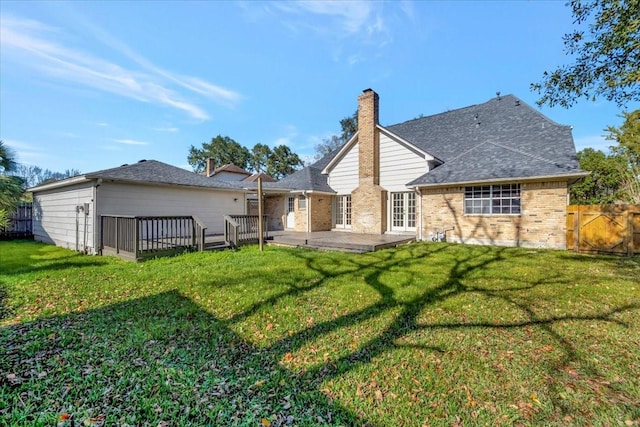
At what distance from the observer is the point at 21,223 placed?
15781mm

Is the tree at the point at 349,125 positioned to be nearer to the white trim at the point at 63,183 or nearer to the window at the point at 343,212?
the window at the point at 343,212

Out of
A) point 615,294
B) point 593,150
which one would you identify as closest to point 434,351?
point 615,294

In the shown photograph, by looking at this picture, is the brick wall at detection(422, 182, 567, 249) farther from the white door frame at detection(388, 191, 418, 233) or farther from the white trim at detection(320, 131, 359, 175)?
the white trim at detection(320, 131, 359, 175)

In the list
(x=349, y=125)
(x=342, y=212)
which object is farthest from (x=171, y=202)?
(x=349, y=125)

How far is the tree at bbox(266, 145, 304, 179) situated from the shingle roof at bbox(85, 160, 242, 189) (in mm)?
38568

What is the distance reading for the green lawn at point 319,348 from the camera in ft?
8.21

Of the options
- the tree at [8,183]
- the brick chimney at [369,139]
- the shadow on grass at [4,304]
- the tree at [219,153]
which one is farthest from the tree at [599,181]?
the tree at [219,153]

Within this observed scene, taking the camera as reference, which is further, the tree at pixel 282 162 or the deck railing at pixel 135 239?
the tree at pixel 282 162

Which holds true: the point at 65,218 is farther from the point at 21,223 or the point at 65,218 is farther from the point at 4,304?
the point at 4,304

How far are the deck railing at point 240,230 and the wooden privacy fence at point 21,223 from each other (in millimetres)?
13576

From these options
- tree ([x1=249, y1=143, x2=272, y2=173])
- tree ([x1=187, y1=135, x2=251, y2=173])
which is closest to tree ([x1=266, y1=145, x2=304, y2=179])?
tree ([x1=249, y1=143, x2=272, y2=173])

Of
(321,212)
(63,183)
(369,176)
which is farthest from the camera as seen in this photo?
(321,212)

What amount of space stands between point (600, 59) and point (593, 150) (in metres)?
20.7

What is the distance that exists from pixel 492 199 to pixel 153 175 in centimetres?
1380
